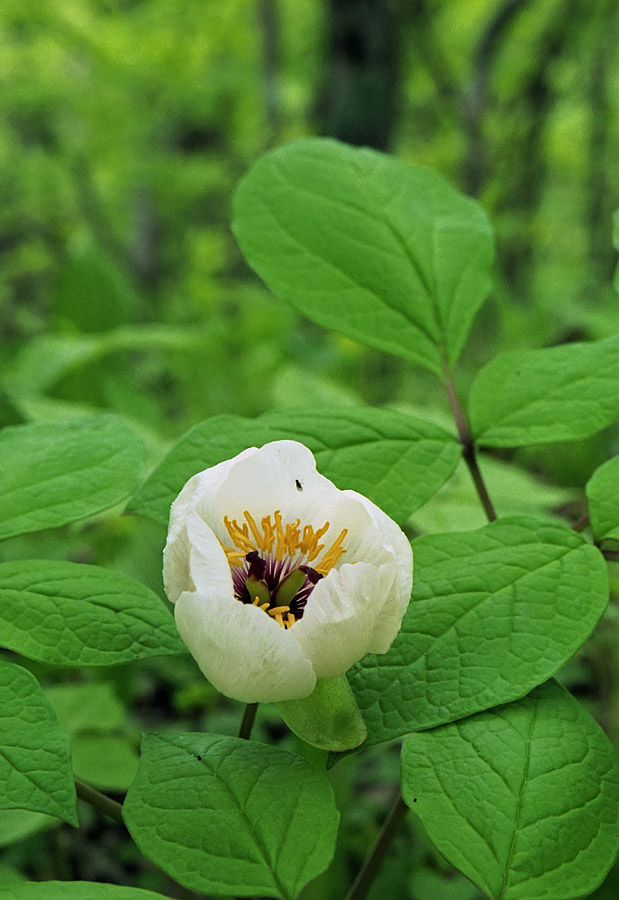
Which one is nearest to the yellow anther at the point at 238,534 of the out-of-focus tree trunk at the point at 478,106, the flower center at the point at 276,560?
the flower center at the point at 276,560

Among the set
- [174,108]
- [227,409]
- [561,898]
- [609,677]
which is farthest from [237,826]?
[174,108]

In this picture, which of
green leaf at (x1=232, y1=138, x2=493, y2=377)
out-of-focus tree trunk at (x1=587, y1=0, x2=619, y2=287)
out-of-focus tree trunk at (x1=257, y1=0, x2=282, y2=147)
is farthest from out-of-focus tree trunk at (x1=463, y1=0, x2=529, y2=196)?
green leaf at (x1=232, y1=138, x2=493, y2=377)

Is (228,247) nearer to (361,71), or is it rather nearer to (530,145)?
(530,145)

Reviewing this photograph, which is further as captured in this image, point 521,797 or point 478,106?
point 478,106

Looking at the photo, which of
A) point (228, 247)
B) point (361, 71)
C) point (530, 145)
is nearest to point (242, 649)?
point (361, 71)

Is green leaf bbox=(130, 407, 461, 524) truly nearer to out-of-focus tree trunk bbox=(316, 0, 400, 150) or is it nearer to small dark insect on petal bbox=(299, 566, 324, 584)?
small dark insect on petal bbox=(299, 566, 324, 584)

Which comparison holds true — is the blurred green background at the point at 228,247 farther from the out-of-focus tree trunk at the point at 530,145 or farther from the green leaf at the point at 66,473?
the green leaf at the point at 66,473
